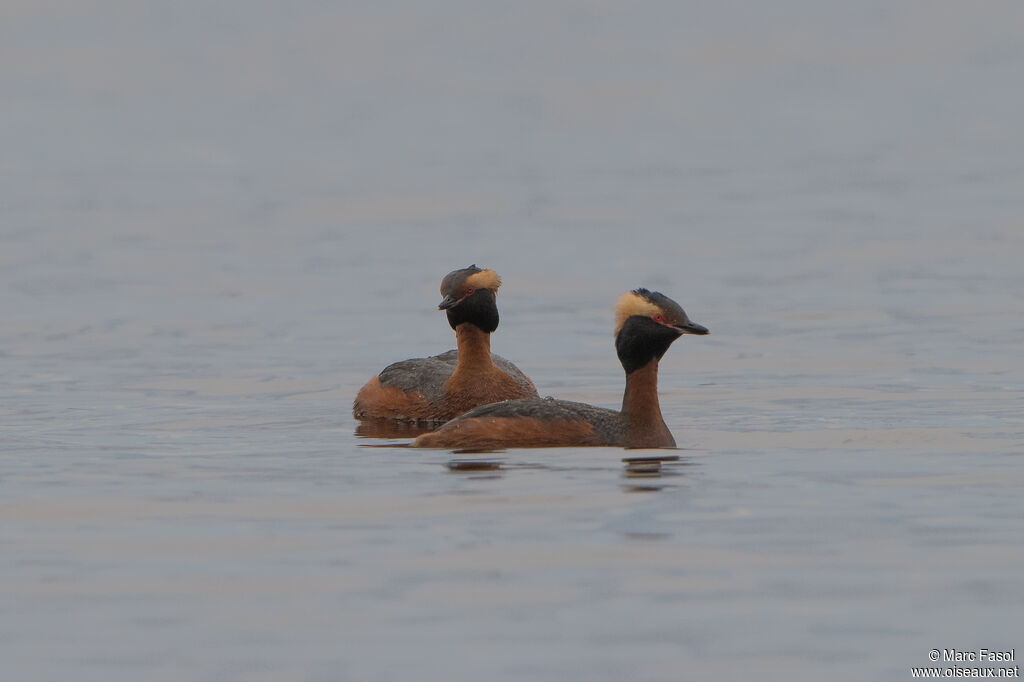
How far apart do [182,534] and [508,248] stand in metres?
40.1

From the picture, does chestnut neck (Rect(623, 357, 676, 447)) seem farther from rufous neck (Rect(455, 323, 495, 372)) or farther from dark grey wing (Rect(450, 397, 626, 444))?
rufous neck (Rect(455, 323, 495, 372))

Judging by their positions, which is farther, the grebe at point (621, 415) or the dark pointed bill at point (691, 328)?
the grebe at point (621, 415)

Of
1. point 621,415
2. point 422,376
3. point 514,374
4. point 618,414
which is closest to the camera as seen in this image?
point 621,415

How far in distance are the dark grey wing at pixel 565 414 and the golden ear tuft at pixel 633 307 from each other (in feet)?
2.46

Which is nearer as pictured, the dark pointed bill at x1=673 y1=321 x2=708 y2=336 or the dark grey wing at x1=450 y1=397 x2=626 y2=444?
the dark pointed bill at x1=673 y1=321 x2=708 y2=336

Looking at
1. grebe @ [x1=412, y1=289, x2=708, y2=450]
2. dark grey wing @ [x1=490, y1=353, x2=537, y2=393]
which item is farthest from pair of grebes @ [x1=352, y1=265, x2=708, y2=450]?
dark grey wing @ [x1=490, y1=353, x2=537, y2=393]

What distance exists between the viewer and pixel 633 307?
1878cm

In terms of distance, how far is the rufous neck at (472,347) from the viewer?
72.3 ft

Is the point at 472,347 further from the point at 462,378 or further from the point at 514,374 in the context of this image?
the point at 514,374

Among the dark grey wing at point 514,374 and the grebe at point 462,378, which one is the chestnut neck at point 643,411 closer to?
the grebe at point 462,378

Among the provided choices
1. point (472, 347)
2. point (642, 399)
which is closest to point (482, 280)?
point (472, 347)

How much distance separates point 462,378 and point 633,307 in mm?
3766

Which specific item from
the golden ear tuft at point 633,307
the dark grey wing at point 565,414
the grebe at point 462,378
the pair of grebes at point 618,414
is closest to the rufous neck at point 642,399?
the pair of grebes at point 618,414

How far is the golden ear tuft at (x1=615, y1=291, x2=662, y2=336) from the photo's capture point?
61.4ft
